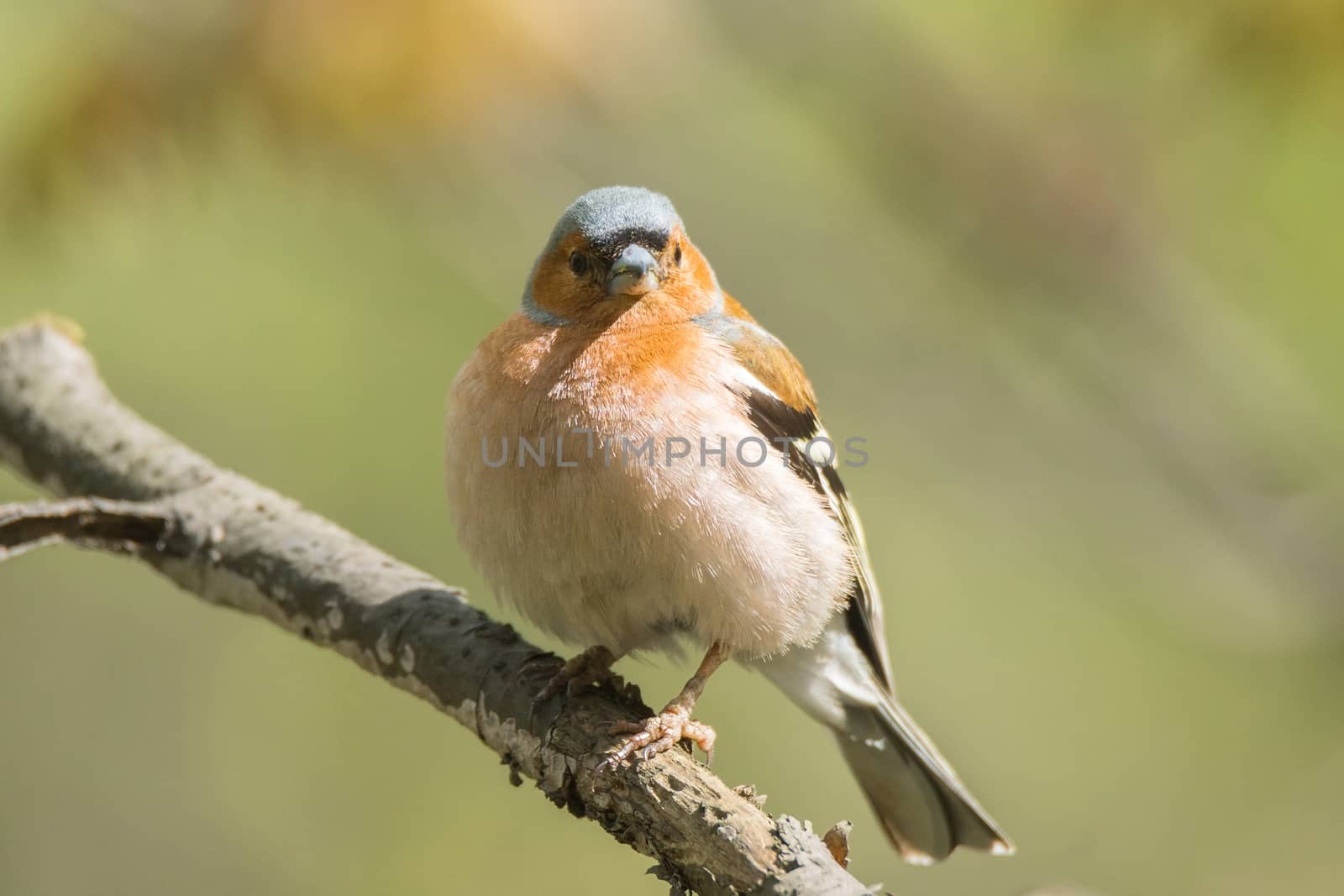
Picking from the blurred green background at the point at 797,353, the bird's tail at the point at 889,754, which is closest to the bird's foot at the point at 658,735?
the bird's tail at the point at 889,754

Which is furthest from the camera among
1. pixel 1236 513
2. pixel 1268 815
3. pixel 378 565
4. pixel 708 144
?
pixel 1268 815

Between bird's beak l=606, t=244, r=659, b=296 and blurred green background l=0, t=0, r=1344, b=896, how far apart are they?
1.51m

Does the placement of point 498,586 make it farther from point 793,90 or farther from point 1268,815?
point 1268,815

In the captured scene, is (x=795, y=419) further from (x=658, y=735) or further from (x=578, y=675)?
(x=658, y=735)

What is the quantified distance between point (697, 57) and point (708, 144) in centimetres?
150

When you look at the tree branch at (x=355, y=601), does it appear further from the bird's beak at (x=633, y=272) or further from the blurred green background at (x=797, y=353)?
the bird's beak at (x=633, y=272)

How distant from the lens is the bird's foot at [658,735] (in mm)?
3885

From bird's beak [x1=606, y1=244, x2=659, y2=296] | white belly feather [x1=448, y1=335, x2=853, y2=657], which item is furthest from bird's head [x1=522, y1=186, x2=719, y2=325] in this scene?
white belly feather [x1=448, y1=335, x2=853, y2=657]

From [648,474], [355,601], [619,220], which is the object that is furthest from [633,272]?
[355,601]

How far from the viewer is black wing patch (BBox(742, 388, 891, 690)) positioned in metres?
5.04

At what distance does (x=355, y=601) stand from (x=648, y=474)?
1.47m

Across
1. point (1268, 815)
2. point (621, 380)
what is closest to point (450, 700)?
point (621, 380)

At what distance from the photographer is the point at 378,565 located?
505cm

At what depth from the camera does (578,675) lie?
450 cm
